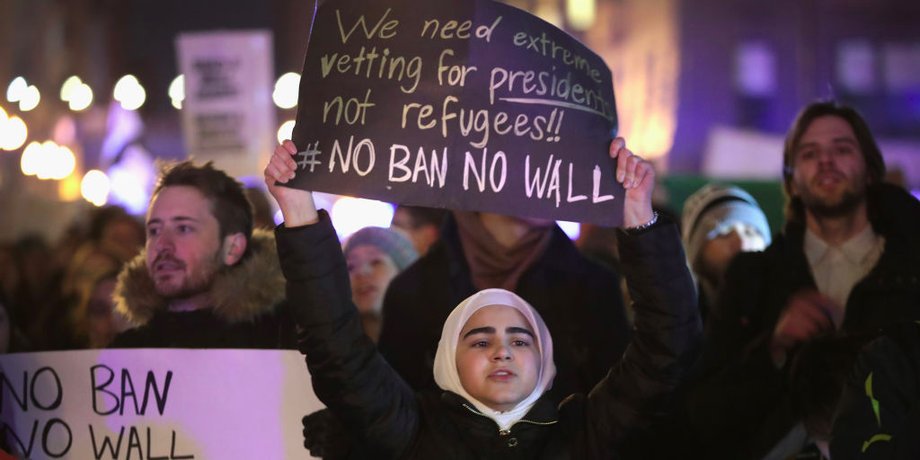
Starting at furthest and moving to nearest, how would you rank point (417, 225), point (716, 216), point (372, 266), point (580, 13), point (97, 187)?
point (580, 13) < point (97, 187) < point (417, 225) < point (716, 216) < point (372, 266)

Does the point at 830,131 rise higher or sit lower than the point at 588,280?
higher

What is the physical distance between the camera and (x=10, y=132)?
15.7 metres

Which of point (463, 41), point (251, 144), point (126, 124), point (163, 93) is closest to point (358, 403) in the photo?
point (463, 41)

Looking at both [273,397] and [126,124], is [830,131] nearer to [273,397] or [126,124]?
[273,397]

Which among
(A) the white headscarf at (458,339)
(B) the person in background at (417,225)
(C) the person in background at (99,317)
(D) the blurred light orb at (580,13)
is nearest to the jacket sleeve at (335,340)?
(A) the white headscarf at (458,339)

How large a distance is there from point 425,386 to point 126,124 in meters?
16.0

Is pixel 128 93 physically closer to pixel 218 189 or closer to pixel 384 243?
pixel 384 243

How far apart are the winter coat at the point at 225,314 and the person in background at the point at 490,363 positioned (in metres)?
0.88

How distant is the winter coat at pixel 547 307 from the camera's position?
4.88 m

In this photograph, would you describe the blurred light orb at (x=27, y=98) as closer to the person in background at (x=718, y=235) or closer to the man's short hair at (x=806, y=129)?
the person in background at (x=718, y=235)

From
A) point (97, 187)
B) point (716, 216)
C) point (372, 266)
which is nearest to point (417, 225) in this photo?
point (372, 266)

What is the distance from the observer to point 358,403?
3.83 m

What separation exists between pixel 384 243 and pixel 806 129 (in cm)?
192

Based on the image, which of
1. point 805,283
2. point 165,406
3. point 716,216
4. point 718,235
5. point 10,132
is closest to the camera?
point 165,406
